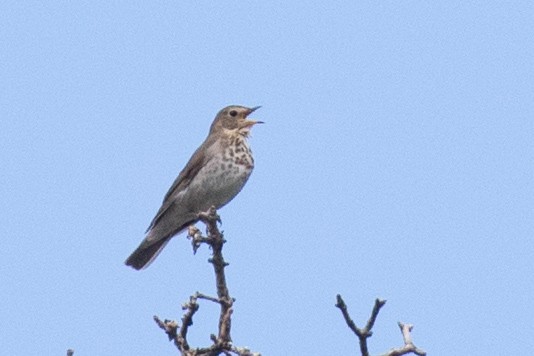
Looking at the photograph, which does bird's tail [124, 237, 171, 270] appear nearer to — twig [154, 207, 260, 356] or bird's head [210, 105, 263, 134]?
bird's head [210, 105, 263, 134]

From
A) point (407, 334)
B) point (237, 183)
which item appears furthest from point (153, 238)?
point (407, 334)

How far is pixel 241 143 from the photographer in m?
11.1

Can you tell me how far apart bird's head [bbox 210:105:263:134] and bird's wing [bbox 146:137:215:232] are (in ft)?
2.08

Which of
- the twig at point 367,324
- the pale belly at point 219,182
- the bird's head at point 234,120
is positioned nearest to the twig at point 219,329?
the twig at point 367,324

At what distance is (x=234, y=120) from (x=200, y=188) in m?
1.33

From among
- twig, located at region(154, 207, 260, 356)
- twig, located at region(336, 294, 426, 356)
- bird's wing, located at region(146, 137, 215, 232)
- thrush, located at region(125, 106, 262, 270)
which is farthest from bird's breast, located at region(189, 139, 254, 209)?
twig, located at region(336, 294, 426, 356)

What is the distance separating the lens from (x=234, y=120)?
11625 millimetres

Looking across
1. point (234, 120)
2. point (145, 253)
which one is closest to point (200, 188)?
point (145, 253)

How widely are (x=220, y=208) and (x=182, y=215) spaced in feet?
1.30

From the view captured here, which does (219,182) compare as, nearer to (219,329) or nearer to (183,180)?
(183,180)

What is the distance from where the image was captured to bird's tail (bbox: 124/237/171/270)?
426 inches

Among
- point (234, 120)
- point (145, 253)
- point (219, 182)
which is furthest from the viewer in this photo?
point (234, 120)

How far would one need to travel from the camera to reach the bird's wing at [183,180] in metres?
10.8

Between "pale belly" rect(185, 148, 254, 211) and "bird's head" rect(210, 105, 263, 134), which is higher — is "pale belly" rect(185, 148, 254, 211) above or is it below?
below
